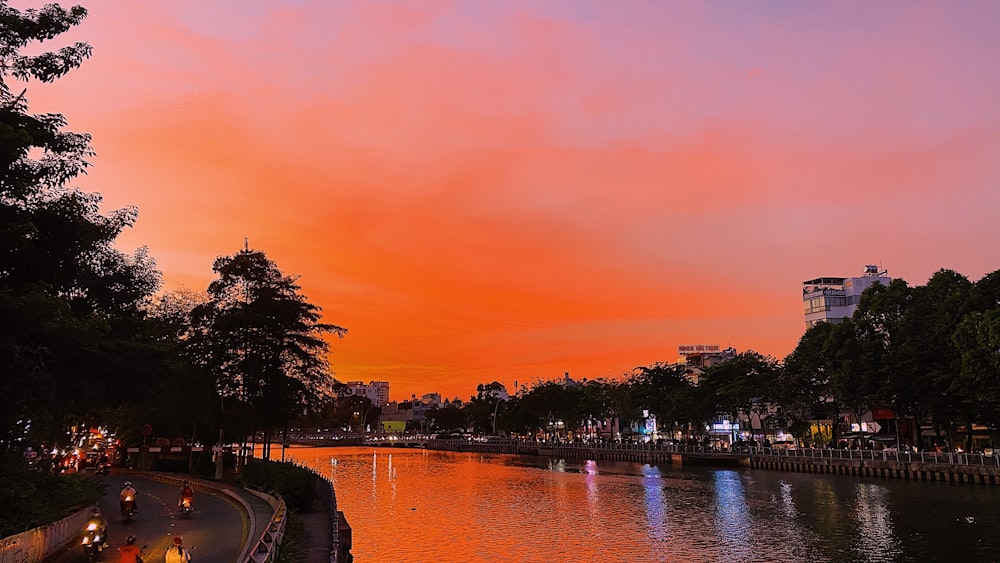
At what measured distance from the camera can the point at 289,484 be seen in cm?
3706

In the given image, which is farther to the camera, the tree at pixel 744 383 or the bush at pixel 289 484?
the tree at pixel 744 383

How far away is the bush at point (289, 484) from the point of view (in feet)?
121

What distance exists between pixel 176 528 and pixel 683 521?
29968 millimetres

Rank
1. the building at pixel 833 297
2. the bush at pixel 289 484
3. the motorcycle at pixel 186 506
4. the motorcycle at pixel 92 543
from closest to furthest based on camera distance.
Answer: the motorcycle at pixel 92 543 → the motorcycle at pixel 186 506 → the bush at pixel 289 484 → the building at pixel 833 297

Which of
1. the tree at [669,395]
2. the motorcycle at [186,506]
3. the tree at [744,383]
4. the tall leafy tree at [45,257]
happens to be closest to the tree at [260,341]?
the motorcycle at [186,506]

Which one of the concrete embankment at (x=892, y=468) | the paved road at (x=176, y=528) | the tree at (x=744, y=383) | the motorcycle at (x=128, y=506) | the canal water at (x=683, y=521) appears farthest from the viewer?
the tree at (x=744, y=383)

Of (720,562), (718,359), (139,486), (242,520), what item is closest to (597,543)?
(720,562)

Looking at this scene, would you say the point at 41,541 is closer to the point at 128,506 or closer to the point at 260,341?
the point at 128,506

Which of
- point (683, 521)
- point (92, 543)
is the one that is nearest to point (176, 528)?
point (92, 543)

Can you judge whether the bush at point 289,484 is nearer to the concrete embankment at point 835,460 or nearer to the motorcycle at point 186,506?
the motorcycle at point 186,506

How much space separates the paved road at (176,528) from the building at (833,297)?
4593 inches

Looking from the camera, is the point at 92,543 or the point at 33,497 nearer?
the point at 92,543

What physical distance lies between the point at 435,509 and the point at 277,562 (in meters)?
36.2

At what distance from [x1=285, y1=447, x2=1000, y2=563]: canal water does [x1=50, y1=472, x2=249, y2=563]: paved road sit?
731 centimetres
